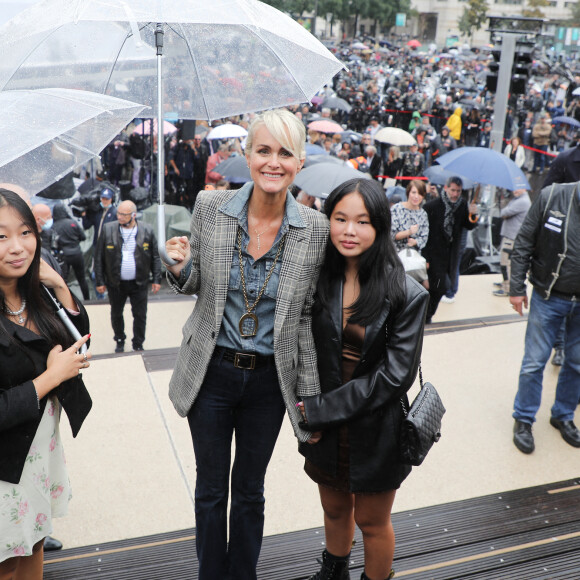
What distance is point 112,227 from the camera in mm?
7105

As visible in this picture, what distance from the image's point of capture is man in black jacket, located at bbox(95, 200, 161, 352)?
22.9ft

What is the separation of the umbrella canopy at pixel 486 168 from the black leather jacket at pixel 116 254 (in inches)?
142

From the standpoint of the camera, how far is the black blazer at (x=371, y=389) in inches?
91.2

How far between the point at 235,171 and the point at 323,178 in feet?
7.81

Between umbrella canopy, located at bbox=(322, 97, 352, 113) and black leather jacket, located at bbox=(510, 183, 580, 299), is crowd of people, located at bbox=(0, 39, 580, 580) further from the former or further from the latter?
umbrella canopy, located at bbox=(322, 97, 352, 113)

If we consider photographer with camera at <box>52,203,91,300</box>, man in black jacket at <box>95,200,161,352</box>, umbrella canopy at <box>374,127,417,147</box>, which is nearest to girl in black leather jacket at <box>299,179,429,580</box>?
man in black jacket at <box>95,200,161,352</box>

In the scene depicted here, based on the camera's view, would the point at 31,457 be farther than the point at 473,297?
No

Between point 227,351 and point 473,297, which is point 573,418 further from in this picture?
point 473,297

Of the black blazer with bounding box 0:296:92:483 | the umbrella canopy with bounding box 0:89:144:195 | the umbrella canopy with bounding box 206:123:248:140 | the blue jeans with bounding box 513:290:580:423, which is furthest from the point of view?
the umbrella canopy with bounding box 206:123:248:140

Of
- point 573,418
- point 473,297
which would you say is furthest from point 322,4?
point 573,418

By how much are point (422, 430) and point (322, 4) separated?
64.4m

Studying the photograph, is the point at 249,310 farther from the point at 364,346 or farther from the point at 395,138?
the point at 395,138

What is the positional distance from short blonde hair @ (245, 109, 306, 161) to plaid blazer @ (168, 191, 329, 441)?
0.25m

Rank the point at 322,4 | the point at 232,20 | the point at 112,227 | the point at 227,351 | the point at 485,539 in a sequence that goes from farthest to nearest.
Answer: the point at 322,4 → the point at 112,227 → the point at 485,539 → the point at 232,20 → the point at 227,351
